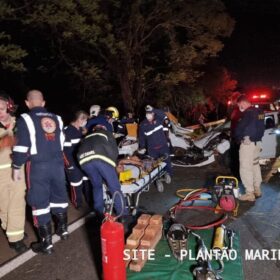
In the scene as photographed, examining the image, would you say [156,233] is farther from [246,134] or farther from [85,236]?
[246,134]

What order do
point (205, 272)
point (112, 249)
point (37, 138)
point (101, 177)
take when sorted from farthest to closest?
point (101, 177)
point (37, 138)
point (205, 272)
point (112, 249)

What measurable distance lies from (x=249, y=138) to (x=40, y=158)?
147 inches

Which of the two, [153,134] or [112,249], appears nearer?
[112,249]

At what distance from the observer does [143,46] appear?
1711 centimetres

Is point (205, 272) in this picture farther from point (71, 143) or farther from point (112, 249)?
point (71, 143)

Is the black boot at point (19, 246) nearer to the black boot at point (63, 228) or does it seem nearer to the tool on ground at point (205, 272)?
the black boot at point (63, 228)

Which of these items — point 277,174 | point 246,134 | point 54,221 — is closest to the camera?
point 54,221

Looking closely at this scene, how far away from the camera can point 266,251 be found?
15.7 ft

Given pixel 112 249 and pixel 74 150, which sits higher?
pixel 74 150

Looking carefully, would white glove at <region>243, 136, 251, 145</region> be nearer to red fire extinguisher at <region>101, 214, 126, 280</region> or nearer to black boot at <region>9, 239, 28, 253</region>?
red fire extinguisher at <region>101, 214, 126, 280</region>

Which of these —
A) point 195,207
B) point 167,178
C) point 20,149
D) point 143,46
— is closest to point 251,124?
point 195,207

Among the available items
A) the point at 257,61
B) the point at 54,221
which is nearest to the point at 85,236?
the point at 54,221

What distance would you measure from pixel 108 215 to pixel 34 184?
4.67ft

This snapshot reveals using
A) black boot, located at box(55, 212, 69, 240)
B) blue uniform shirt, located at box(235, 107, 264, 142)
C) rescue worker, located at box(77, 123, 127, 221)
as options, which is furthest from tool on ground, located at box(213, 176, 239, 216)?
black boot, located at box(55, 212, 69, 240)
